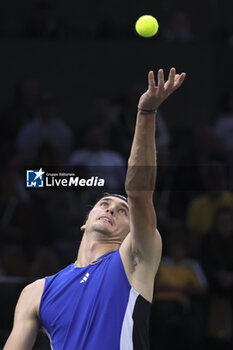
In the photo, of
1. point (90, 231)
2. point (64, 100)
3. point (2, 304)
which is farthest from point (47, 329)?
point (64, 100)

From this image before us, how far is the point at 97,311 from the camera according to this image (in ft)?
12.8

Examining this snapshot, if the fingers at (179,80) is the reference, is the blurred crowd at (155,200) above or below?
below

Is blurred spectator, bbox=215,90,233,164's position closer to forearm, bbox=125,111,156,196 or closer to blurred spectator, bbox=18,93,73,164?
blurred spectator, bbox=18,93,73,164

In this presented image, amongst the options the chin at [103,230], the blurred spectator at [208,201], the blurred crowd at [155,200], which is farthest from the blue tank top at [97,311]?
the blurred spectator at [208,201]

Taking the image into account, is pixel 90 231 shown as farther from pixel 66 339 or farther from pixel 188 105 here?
pixel 188 105

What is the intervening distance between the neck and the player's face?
5cm

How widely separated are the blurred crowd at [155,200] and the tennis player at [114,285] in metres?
2.54

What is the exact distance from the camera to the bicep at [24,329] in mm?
4027

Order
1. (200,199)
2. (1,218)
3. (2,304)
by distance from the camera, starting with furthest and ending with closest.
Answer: (200,199) → (1,218) → (2,304)

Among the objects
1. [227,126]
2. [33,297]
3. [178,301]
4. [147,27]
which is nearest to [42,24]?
[227,126]

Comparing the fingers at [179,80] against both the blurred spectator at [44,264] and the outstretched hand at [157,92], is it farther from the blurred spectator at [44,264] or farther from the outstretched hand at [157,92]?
the blurred spectator at [44,264]

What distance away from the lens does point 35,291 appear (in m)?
4.18

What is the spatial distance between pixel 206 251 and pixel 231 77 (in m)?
3.01

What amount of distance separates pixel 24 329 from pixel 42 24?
5.85m
